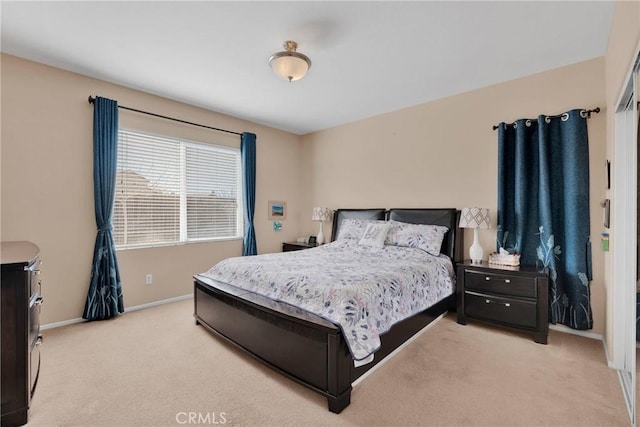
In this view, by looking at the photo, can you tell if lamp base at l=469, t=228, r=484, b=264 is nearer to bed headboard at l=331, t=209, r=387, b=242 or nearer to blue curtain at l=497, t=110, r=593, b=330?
blue curtain at l=497, t=110, r=593, b=330

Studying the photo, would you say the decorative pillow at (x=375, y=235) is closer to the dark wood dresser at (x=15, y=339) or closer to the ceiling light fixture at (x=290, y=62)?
the ceiling light fixture at (x=290, y=62)

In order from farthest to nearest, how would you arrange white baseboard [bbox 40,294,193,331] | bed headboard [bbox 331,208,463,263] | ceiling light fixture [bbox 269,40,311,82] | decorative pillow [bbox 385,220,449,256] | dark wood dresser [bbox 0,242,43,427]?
bed headboard [bbox 331,208,463,263] → decorative pillow [bbox 385,220,449,256] → white baseboard [bbox 40,294,193,331] → ceiling light fixture [bbox 269,40,311,82] → dark wood dresser [bbox 0,242,43,427]

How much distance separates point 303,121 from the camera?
15.8 ft

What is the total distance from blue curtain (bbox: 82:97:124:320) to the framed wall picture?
233 cm

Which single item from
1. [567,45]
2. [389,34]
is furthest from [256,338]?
[567,45]

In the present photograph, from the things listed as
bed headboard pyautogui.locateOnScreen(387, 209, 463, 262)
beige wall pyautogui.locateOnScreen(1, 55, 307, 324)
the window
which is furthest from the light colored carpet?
the window

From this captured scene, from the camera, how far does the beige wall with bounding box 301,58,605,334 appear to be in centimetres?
280

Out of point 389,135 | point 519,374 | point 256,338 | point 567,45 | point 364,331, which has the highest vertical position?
point 567,45

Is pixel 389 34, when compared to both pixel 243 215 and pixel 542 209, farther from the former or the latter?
pixel 243 215

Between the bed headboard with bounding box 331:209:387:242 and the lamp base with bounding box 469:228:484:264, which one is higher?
the bed headboard with bounding box 331:209:387:242

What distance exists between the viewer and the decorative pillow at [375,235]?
367 cm

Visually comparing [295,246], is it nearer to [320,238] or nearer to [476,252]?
[320,238]

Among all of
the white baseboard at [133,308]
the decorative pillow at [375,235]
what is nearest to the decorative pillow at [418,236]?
the decorative pillow at [375,235]

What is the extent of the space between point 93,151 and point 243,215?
2056 millimetres
